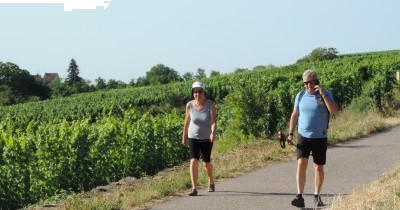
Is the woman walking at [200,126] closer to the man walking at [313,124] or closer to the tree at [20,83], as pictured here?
the man walking at [313,124]

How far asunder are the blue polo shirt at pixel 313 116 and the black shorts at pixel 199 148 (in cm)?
185

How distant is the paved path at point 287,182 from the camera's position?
8086 millimetres

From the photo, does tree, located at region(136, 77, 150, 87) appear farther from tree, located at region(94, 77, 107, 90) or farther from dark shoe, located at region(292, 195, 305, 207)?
dark shoe, located at region(292, 195, 305, 207)

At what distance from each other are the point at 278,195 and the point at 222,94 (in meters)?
55.3

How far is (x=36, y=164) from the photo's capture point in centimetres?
1666

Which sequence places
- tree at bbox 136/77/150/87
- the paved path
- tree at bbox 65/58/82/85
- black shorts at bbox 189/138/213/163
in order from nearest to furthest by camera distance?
the paved path
black shorts at bbox 189/138/213/163
tree at bbox 136/77/150/87
tree at bbox 65/58/82/85

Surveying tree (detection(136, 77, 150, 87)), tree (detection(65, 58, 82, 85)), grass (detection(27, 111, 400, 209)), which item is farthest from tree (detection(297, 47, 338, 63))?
grass (detection(27, 111, 400, 209))

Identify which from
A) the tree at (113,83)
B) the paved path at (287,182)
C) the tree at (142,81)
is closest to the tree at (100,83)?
the tree at (113,83)

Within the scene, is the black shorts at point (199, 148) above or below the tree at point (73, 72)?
below

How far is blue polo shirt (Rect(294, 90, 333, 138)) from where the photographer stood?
745 cm

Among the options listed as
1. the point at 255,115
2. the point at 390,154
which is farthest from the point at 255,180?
the point at 255,115

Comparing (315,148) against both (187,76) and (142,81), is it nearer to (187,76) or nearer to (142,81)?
(187,76)

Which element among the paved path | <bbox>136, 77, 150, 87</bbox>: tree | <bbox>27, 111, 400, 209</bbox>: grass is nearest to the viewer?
the paved path

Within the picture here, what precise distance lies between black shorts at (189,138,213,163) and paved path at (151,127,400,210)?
1.76 ft
